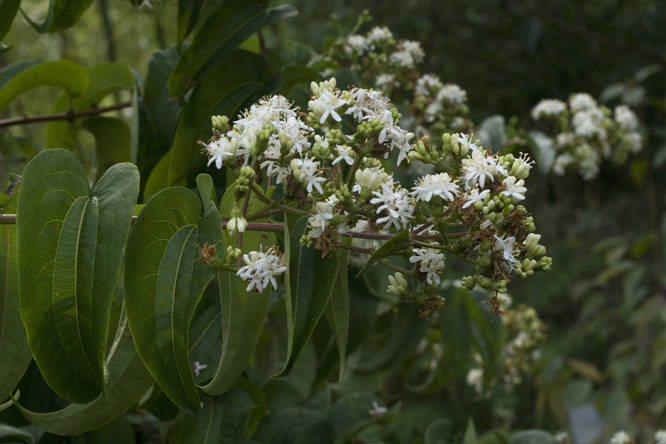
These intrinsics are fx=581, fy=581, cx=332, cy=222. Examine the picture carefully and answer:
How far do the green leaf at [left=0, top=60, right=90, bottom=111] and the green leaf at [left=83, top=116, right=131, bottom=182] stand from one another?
0.08 meters

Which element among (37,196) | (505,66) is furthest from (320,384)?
(505,66)

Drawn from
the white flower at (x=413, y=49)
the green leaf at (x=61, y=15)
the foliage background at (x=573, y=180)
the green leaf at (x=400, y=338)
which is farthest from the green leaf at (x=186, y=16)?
the foliage background at (x=573, y=180)

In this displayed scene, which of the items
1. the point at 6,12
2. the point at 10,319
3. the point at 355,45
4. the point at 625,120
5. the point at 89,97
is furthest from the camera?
the point at 625,120

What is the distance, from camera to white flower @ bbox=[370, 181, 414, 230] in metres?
0.72

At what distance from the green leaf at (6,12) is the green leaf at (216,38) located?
0.94 ft

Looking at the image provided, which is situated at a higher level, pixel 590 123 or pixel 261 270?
pixel 590 123

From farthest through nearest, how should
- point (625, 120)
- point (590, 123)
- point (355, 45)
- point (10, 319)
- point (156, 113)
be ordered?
point (625, 120), point (590, 123), point (355, 45), point (156, 113), point (10, 319)

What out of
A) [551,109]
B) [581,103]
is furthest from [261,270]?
[581,103]

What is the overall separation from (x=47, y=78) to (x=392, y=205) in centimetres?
90

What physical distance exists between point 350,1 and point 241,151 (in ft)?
12.2

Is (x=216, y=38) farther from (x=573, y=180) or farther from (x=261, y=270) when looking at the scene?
(x=573, y=180)

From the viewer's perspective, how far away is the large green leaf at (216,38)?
1.06 meters

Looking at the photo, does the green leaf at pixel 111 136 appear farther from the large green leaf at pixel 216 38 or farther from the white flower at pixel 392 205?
the white flower at pixel 392 205

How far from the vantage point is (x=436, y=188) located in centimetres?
75
